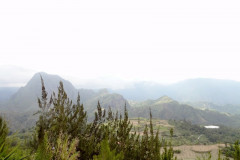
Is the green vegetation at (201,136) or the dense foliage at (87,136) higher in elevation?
the dense foliage at (87,136)

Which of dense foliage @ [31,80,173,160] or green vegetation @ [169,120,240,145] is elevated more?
dense foliage @ [31,80,173,160]

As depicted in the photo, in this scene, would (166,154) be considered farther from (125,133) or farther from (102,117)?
(102,117)

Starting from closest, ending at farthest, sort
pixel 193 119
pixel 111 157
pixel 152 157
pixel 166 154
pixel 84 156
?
1. pixel 111 157
2. pixel 152 157
3. pixel 84 156
4. pixel 166 154
5. pixel 193 119

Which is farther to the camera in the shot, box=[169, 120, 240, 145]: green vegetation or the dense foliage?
box=[169, 120, 240, 145]: green vegetation

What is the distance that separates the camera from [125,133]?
17.0ft

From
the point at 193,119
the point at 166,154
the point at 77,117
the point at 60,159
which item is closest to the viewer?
the point at 60,159

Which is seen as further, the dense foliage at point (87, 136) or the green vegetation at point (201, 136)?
the green vegetation at point (201, 136)

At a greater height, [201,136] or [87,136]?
[87,136]

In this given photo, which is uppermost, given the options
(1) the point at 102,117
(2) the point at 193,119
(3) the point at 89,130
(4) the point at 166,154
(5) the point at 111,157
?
(5) the point at 111,157

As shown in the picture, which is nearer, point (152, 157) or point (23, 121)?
point (152, 157)

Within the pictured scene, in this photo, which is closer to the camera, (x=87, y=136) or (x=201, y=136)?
(x=87, y=136)

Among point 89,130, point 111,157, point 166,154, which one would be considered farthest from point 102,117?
point 111,157

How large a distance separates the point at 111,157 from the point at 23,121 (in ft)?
614

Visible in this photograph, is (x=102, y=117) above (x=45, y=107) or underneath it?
underneath
